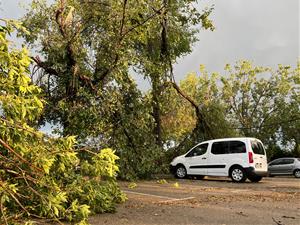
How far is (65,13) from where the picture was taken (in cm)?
1391

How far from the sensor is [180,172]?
65.3 ft

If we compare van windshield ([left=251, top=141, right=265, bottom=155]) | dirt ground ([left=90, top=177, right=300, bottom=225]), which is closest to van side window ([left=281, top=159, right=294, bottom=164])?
van windshield ([left=251, top=141, right=265, bottom=155])

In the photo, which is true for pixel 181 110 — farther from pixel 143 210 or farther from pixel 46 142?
pixel 46 142

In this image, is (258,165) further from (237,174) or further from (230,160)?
(230,160)

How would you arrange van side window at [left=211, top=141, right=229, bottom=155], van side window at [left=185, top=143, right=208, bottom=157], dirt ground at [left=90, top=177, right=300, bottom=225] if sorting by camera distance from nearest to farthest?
1. dirt ground at [left=90, top=177, right=300, bottom=225]
2. van side window at [left=211, top=141, right=229, bottom=155]
3. van side window at [left=185, top=143, right=208, bottom=157]

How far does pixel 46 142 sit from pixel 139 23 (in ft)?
29.2

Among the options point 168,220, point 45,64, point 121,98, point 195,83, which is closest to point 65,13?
point 45,64

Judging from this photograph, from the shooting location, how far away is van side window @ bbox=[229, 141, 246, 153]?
17609 millimetres

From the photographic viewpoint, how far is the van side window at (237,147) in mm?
17609

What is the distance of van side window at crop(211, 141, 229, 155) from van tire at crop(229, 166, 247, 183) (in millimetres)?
888

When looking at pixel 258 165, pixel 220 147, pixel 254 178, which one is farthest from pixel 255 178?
pixel 220 147

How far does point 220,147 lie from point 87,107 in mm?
7335

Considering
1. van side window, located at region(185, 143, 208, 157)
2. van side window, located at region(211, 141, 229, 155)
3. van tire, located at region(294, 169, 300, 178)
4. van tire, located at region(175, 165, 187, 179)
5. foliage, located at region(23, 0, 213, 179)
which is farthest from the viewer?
van tire, located at region(294, 169, 300, 178)

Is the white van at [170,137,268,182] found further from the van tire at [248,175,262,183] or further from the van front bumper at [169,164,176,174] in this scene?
the van front bumper at [169,164,176,174]
